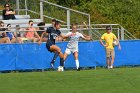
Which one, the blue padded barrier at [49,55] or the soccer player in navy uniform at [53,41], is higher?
the soccer player in navy uniform at [53,41]

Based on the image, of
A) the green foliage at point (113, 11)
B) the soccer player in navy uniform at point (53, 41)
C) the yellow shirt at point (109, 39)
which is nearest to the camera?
the soccer player in navy uniform at point (53, 41)

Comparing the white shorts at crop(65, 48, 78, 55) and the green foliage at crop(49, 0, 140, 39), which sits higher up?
the green foliage at crop(49, 0, 140, 39)

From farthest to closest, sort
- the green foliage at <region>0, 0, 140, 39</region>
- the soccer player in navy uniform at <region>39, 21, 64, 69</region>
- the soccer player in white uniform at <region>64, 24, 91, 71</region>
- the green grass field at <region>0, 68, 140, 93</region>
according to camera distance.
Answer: the green foliage at <region>0, 0, 140, 39</region>, the soccer player in white uniform at <region>64, 24, 91, 71</region>, the soccer player in navy uniform at <region>39, 21, 64, 69</region>, the green grass field at <region>0, 68, 140, 93</region>

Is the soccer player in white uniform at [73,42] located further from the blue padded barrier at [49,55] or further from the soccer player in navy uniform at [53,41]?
the blue padded barrier at [49,55]

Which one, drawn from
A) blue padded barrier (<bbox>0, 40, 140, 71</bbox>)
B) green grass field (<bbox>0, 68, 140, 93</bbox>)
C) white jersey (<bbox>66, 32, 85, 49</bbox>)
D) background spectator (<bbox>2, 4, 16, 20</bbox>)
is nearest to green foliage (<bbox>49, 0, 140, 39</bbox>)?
background spectator (<bbox>2, 4, 16, 20</bbox>)

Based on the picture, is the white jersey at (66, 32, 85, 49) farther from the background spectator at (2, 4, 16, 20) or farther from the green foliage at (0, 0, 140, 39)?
the green foliage at (0, 0, 140, 39)

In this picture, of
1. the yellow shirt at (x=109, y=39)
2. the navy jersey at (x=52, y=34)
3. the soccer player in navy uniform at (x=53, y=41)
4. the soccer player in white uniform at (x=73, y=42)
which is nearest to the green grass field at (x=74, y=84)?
the soccer player in navy uniform at (x=53, y=41)

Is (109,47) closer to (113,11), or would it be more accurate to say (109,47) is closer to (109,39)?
(109,39)

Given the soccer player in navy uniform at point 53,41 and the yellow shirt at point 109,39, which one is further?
the yellow shirt at point 109,39

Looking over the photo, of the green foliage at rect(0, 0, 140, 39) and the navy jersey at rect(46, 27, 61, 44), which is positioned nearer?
the navy jersey at rect(46, 27, 61, 44)

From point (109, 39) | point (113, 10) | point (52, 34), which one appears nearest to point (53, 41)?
point (52, 34)

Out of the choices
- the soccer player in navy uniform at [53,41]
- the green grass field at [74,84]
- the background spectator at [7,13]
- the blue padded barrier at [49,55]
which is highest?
the background spectator at [7,13]

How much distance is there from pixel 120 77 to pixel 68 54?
5.73m

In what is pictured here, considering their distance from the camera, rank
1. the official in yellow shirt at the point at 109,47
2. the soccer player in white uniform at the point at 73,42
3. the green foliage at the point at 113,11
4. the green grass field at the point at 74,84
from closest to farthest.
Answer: the green grass field at the point at 74,84, the soccer player in white uniform at the point at 73,42, the official in yellow shirt at the point at 109,47, the green foliage at the point at 113,11
